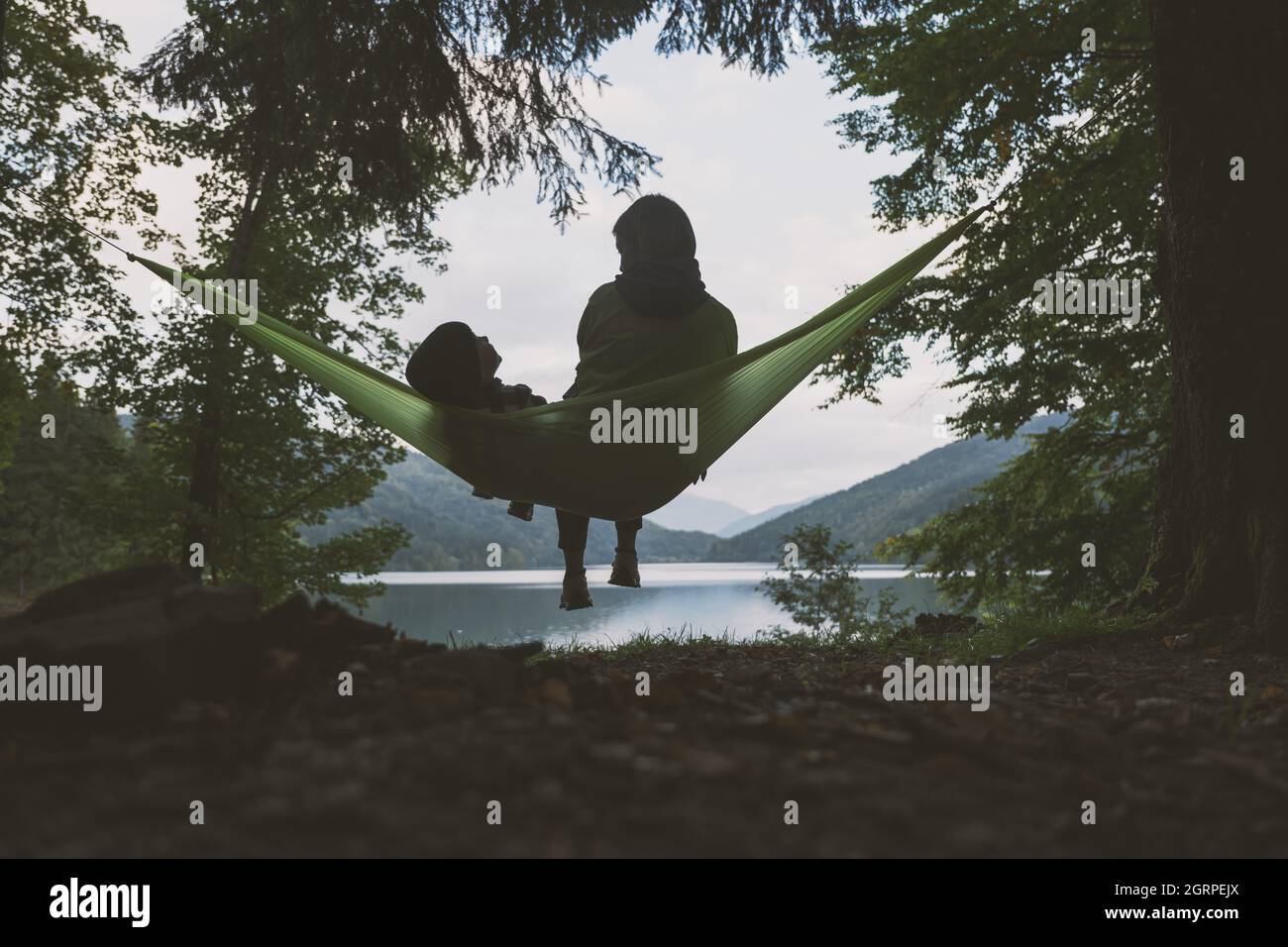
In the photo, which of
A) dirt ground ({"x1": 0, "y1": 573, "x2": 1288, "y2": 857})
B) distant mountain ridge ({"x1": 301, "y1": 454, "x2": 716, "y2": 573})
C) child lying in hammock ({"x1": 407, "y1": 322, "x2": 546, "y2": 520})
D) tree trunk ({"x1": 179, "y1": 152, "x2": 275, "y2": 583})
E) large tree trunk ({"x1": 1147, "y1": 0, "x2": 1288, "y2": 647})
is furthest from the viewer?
distant mountain ridge ({"x1": 301, "y1": 454, "x2": 716, "y2": 573})

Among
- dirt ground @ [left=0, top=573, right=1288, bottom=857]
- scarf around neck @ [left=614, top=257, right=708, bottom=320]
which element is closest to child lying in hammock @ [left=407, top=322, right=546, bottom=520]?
scarf around neck @ [left=614, top=257, right=708, bottom=320]

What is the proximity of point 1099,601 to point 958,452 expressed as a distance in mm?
143734

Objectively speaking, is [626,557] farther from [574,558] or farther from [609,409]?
[609,409]

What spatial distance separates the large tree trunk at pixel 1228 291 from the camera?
256cm

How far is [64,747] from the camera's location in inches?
49.4

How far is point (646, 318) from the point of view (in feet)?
9.18

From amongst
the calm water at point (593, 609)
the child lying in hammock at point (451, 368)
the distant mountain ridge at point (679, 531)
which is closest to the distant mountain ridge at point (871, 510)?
the distant mountain ridge at point (679, 531)

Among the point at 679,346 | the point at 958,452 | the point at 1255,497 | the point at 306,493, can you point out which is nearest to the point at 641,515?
the point at 679,346

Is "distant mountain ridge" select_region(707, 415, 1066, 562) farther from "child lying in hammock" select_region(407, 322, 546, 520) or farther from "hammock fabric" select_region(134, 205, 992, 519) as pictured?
"child lying in hammock" select_region(407, 322, 546, 520)

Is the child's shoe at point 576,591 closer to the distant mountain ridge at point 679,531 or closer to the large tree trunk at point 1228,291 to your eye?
the large tree trunk at point 1228,291

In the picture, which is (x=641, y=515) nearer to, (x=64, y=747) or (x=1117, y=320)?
(x=64, y=747)

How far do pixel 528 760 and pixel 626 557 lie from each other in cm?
183

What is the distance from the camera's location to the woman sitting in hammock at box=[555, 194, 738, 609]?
2.78 meters
